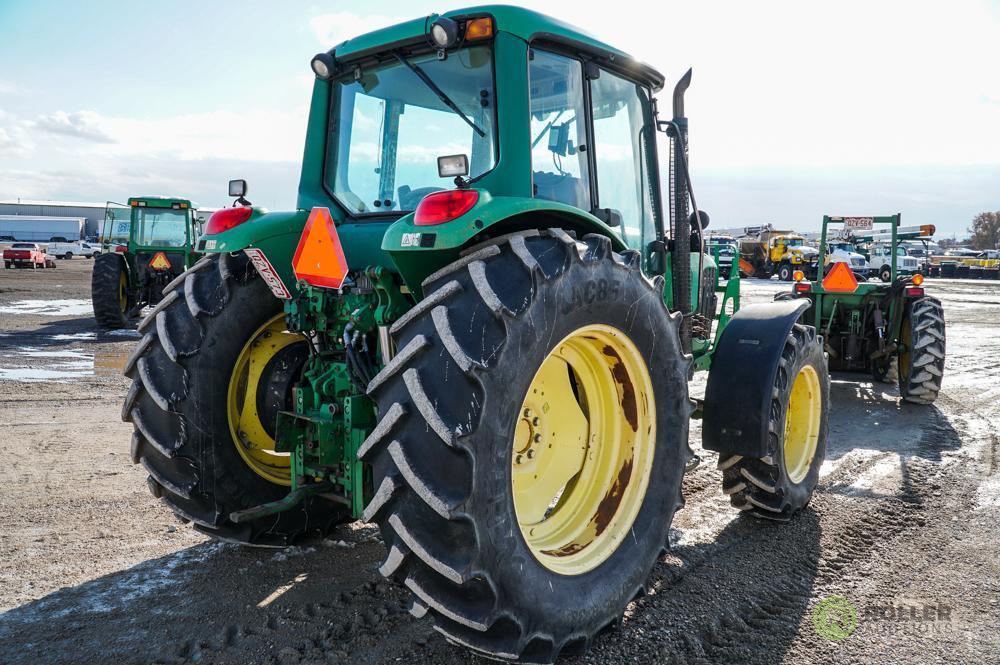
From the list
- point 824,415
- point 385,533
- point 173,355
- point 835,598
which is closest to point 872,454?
point 824,415

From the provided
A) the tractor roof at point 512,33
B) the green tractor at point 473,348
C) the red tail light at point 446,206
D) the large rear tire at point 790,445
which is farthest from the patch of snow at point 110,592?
the large rear tire at point 790,445

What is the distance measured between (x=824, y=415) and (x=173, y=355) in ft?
12.7

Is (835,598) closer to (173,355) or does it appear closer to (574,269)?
(574,269)

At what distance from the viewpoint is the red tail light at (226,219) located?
358 centimetres

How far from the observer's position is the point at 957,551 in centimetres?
411

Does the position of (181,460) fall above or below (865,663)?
above

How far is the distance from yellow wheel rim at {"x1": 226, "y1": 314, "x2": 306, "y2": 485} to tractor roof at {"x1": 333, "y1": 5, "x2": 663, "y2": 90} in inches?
54.6

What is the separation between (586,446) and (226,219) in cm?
203

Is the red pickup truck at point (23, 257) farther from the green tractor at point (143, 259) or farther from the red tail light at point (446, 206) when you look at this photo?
the red tail light at point (446, 206)

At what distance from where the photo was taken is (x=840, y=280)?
9.59 metres

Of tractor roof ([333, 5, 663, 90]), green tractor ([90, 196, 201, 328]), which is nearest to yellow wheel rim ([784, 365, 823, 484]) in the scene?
tractor roof ([333, 5, 663, 90])

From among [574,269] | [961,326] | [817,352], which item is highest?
[574,269]

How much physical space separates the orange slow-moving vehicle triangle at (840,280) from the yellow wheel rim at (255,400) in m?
7.84

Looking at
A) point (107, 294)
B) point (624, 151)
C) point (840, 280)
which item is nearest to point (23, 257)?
point (107, 294)
